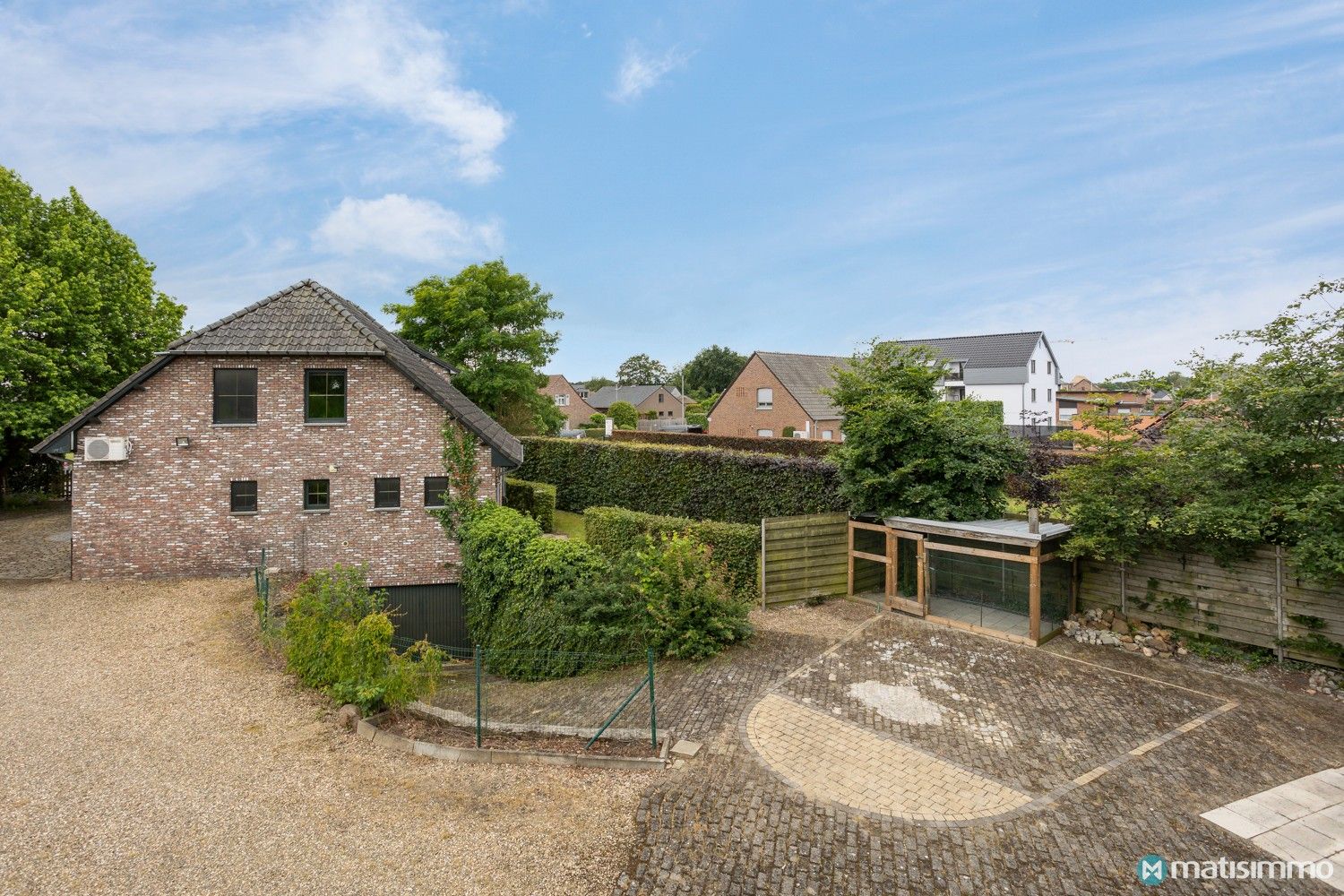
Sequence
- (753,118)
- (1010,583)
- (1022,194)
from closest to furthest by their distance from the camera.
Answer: (1010,583) < (1022,194) < (753,118)

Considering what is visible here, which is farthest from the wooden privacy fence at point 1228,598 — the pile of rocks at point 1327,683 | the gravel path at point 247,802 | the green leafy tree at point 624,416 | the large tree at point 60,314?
→ the green leafy tree at point 624,416

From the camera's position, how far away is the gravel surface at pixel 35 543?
15367mm

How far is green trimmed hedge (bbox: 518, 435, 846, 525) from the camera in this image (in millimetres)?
16328

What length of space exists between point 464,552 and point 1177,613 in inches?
567

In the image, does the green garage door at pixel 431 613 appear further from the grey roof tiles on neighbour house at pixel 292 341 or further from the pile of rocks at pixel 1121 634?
the pile of rocks at pixel 1121 634

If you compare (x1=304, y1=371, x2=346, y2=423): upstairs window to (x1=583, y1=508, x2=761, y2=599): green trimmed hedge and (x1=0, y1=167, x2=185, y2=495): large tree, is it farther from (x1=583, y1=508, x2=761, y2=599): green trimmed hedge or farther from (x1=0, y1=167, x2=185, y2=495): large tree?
(x1=0, y1=167, x2=185, y2=495): large tree

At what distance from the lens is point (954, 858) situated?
572 cm

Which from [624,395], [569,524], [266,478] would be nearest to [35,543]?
[266,478]

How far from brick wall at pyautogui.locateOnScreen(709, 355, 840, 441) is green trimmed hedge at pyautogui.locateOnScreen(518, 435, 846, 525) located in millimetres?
19463

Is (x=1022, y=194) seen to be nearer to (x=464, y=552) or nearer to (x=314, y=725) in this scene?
(x=464, y=552)

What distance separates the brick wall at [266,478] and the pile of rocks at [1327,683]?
15799 millimetres

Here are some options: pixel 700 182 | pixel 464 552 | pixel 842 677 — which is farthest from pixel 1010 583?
pixel 700 182

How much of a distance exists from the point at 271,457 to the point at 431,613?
5.46 m

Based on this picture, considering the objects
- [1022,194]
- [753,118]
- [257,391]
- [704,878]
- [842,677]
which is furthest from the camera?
[753,118]
